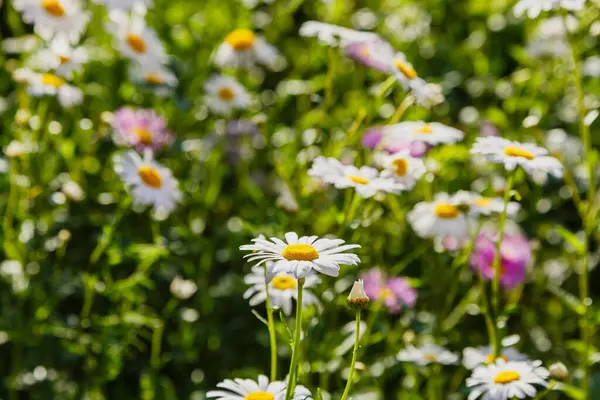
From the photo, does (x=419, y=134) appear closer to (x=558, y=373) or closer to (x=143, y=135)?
(x=558, y=373)

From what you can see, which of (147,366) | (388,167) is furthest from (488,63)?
(147,366)

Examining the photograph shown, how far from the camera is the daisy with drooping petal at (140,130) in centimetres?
223

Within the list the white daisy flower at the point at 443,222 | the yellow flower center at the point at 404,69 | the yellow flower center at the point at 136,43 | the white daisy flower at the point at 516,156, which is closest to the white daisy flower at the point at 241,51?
the yellow flower center at the point at 136,43

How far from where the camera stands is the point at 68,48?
7.40 ft

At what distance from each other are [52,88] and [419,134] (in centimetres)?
93

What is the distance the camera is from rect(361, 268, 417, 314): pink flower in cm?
200

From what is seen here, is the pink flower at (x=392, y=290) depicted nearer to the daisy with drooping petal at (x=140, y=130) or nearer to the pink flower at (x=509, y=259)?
the pink flower at (x=509, y=259)

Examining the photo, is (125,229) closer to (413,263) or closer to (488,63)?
(413,263)

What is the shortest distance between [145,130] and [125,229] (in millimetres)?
274

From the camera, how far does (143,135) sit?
2270 mm

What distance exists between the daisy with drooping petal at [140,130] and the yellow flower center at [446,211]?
806 millimetres

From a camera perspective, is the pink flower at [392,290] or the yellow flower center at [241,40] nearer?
the pink flower at [392,290]

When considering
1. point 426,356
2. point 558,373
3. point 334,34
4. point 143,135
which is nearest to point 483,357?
point 426,356

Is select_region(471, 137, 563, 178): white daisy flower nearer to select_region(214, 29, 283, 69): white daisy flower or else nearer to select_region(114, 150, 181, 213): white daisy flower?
select_region(114, 150, 181, 213): white daisy flower
